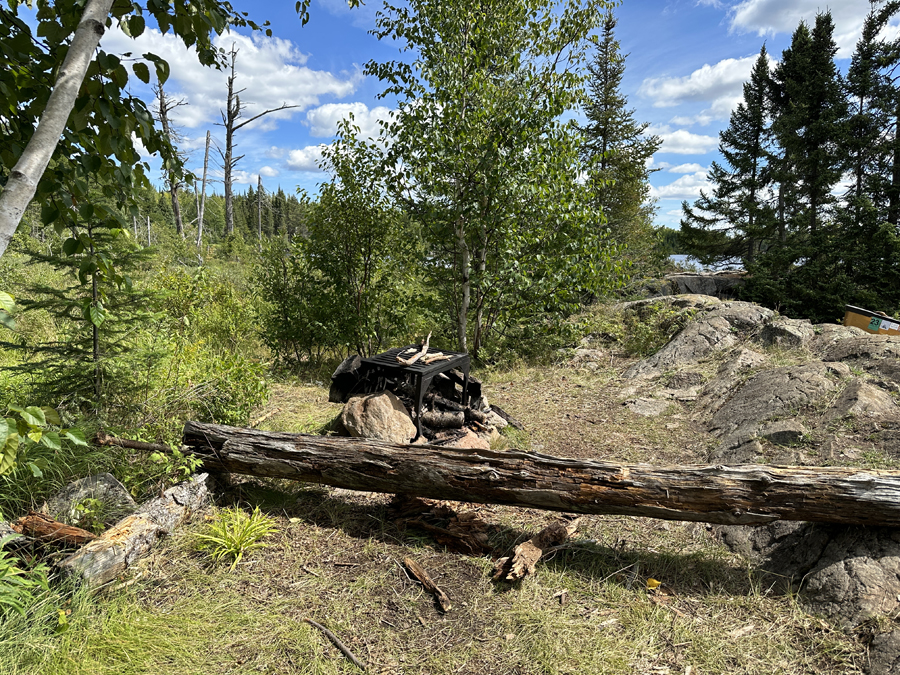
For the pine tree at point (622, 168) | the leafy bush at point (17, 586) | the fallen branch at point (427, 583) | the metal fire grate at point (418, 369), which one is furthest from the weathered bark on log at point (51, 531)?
the pine tree at point (622, 168)

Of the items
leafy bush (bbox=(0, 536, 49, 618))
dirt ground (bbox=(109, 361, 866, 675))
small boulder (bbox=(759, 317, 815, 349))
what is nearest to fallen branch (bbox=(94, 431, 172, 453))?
dirt ground (bbox=(109, 361, 866, 675))

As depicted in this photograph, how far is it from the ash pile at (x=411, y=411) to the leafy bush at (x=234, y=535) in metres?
1.45

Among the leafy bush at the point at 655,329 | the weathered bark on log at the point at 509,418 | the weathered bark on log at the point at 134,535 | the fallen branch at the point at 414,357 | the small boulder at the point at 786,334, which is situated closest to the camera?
the weathered bark on log at the point at 134,535

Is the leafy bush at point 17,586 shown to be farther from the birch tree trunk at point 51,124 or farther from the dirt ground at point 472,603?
the birch tree trunk at point 51,124

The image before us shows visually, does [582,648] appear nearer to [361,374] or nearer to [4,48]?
[4,48]

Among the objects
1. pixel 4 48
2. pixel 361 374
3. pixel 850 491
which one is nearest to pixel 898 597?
pixel 850 491

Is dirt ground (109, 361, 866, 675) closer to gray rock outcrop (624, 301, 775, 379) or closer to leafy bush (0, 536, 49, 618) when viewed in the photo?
leafy bush (0, 536, 49, 618)

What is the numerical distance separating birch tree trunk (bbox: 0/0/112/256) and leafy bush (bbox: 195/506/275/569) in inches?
100

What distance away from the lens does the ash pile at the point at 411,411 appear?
4816 mm

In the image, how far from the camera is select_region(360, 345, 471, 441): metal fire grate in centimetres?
495

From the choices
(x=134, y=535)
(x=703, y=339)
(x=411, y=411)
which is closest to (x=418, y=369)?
(x=411, y=411)

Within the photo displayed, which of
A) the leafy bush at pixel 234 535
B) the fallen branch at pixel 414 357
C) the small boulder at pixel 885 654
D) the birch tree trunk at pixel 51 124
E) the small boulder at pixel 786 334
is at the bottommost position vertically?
the small boulder at pixel 885 654

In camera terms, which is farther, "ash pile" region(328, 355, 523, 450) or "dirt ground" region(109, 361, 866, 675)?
"ash pile" region(328, 355, 523, 450)

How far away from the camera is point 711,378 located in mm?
7160
